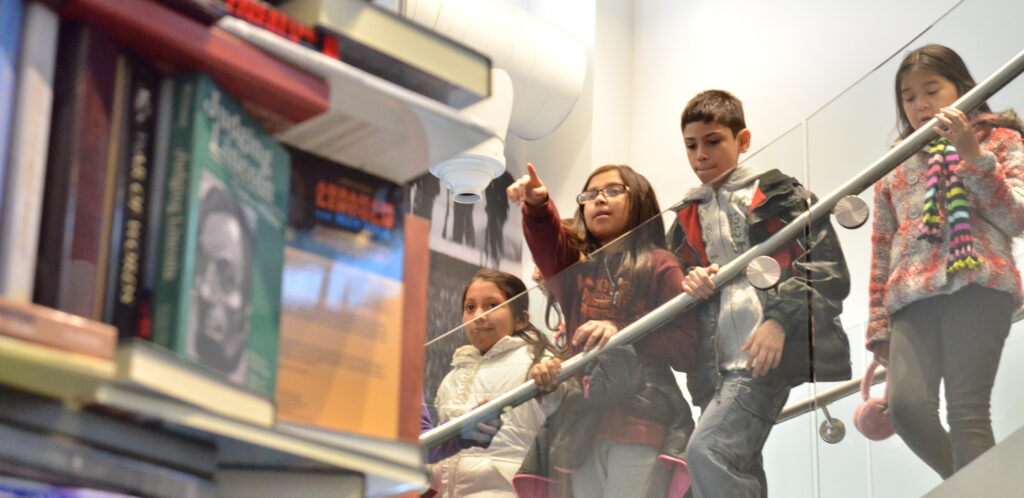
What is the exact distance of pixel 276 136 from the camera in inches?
31.3

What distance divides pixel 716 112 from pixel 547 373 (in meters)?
0.78

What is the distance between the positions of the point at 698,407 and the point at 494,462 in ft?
1.54

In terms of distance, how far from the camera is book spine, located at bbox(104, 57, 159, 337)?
2.11 ft

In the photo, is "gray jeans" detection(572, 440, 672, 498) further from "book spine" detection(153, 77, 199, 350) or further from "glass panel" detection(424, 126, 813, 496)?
"book spine" detection(153, 77, 199, 350)

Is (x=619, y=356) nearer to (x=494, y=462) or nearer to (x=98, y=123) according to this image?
(x=494, y=462)

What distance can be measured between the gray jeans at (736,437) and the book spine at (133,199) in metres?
1.51

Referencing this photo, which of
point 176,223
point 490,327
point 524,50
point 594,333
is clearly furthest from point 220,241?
point 524,50

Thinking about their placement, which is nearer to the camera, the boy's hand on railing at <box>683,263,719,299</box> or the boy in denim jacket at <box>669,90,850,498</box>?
the boy in denim jacket at <box>669,90,850,498</box>

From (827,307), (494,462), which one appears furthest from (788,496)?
(494,462)

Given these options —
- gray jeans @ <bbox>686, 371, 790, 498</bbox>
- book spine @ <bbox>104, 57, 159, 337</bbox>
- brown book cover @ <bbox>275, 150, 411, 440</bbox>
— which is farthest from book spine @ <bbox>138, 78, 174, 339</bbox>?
gray jeans @ <bbox>686, 371, 790, 498</bbox>

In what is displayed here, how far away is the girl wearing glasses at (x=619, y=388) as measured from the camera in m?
2.09

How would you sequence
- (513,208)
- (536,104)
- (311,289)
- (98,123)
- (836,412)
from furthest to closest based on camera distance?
(513,208), (536,104), (836,412), (311,289), (98,123)

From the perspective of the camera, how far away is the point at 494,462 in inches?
89.7

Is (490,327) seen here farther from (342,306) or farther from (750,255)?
(342,306)
